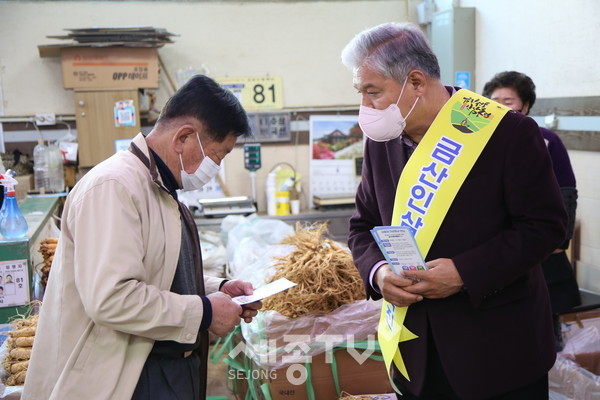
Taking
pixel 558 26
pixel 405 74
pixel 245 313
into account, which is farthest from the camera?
pixel 558 26

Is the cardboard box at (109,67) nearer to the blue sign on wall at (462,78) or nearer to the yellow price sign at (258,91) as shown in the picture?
the yellow price sign at (258,91)

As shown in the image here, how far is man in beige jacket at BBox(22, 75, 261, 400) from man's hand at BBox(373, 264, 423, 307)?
399 millimetres

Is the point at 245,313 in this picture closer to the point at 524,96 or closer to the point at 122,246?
the point at 122,246

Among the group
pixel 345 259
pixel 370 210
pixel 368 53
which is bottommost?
pixel 345 259

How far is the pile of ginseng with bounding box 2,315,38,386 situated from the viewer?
2.00 meters

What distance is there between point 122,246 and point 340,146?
386cm

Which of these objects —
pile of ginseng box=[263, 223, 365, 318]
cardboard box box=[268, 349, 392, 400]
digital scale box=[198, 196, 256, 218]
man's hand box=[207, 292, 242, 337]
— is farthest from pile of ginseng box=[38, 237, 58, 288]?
digital scale box=[198, 196, 256, 218]

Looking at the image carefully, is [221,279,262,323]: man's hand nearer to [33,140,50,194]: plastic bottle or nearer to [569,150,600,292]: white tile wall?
[569,150,600,292]: white tile wall

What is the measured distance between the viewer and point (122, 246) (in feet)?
4.07

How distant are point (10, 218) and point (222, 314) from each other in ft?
4.42

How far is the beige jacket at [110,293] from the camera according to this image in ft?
4.05

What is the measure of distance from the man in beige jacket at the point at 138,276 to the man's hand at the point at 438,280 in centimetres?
48

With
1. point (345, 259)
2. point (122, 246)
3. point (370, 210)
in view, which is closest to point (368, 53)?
point (370, 210)

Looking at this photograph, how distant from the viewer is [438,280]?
1369 mm
